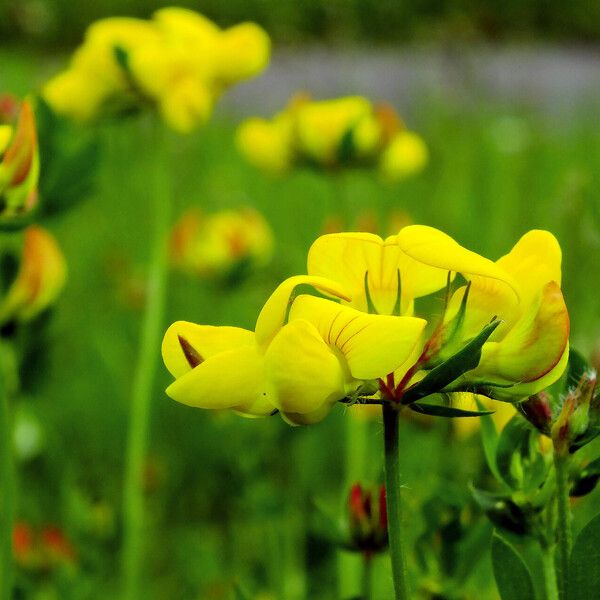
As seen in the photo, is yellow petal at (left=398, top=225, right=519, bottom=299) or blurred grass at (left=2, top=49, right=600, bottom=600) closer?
yellow petal at (left=398, top=225, right=519, bottom=299)

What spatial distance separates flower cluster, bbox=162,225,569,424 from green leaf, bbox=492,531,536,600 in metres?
0.07

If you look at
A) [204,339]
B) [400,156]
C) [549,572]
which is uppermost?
[400,156]

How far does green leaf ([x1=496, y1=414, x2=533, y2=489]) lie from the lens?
0.47 meters

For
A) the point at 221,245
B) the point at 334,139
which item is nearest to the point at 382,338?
the point at 334,139

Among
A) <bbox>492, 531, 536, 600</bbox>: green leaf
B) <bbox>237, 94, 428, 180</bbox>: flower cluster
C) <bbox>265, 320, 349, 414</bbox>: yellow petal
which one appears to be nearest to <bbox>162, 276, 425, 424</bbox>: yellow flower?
<bbox>265, 320, 349, 414</bbox>: yellow petal

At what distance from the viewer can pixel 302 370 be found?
38 cm

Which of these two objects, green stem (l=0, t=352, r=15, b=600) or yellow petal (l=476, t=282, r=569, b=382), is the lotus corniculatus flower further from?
green stem (l=0, t=352, r=15, b=600)

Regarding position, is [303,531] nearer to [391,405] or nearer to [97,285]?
[391,405]

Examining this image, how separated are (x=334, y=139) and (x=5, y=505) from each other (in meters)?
0.65

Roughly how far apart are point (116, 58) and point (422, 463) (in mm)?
485

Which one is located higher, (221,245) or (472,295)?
(221,245)

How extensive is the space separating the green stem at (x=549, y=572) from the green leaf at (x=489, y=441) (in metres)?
0.04

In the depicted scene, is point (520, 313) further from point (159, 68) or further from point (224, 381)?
point (159, 68)

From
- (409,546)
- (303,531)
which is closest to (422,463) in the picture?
(303,531)
